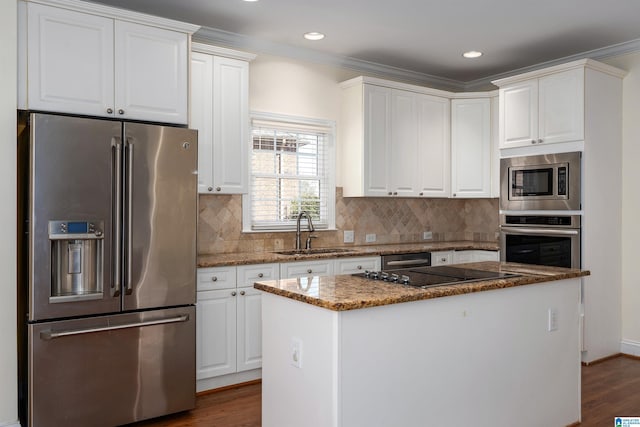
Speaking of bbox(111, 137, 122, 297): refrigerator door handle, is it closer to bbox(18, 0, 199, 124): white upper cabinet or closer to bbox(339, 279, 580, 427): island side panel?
bbox(18, 0, 199, 124): white upper cabinet

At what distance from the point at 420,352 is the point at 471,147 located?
3497 mm

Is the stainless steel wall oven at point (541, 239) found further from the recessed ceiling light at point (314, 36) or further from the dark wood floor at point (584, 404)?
the recessed ceiling light at point (314, 36)

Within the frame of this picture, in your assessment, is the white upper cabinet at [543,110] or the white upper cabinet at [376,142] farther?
the white upper cabinet at [376,142]

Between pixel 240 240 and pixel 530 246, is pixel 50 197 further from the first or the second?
pixel 530 246

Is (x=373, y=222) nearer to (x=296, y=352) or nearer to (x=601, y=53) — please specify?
(x=601, y=53)

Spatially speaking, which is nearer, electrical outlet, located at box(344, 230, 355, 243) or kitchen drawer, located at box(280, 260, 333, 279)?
kitchen drawer, located at box(280, 260, 333, 279)

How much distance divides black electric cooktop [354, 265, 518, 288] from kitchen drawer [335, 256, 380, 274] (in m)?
1.34

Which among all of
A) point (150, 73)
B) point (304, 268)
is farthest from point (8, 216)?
point (304, 268)

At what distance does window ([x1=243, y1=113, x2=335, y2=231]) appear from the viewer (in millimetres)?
4496

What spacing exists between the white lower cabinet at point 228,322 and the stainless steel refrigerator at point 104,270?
30cm

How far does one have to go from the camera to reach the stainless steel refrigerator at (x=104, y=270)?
2.73 meters

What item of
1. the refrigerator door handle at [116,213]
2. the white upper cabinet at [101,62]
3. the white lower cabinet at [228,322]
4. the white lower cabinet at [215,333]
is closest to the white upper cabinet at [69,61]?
the white upper cabinet at [101,62]

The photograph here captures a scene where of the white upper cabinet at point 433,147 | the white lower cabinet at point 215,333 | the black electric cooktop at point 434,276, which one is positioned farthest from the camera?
the white upper cabinet at point 433,147

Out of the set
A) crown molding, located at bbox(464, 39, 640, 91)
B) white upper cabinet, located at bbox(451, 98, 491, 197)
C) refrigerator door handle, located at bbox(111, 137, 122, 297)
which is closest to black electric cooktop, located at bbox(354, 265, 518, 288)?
refrigerator door handle, located at bbox(111, 137, 122, 297)
